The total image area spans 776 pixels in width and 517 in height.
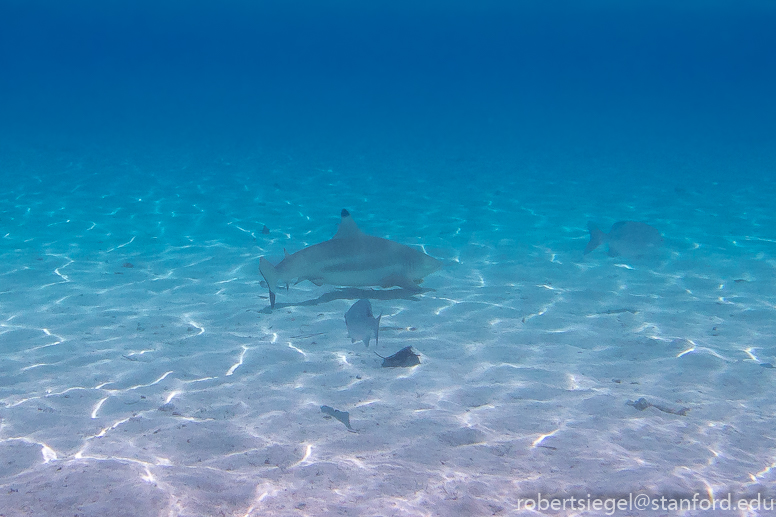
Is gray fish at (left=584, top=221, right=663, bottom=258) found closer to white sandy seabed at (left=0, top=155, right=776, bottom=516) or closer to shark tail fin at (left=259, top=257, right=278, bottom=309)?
white sandy seabed at (left=0, top=155, right=776, bottom=516)

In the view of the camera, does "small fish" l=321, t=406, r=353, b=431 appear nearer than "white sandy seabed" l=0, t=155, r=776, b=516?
No

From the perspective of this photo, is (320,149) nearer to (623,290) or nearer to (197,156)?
(197,156)

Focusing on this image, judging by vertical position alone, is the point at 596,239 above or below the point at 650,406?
above

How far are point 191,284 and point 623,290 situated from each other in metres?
7.36

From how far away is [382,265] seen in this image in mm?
6844

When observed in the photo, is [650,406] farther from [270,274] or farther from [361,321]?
[270,274]

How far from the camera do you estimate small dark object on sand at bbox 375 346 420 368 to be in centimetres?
498

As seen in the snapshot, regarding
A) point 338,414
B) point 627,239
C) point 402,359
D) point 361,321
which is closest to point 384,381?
point 402,359

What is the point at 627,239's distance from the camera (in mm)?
9750

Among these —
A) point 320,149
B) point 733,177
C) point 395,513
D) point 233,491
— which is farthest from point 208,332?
point 320,149

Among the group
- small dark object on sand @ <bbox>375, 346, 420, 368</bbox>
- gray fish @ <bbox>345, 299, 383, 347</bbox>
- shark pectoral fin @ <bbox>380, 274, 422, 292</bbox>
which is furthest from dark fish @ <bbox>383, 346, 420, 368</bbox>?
shark pectoral fin @ <bbox>380, 274, 422, 292</bbox>

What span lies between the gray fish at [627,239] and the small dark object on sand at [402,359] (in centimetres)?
624

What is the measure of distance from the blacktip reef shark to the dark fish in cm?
196

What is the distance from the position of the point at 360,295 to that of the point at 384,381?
9.17 feet
